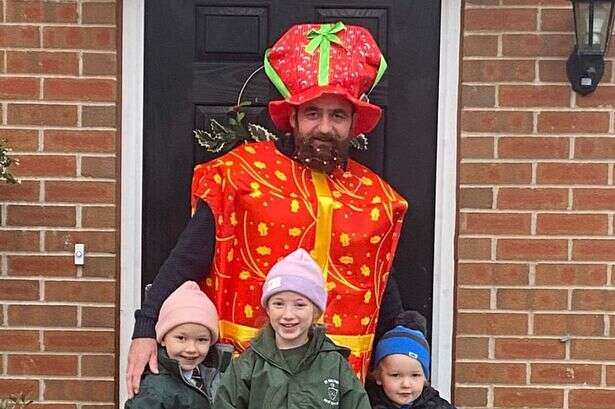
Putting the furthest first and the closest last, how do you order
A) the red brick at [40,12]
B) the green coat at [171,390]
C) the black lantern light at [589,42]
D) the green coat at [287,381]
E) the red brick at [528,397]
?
1. the red brick at [528,397]
2. the red brick at [40,12]
3. the black lantern light at [589,42]
4. the green coat at [171,390]
5. the green coat at [287,381]

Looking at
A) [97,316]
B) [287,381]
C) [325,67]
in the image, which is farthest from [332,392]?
[97,316]

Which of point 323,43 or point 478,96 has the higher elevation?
point 323,43

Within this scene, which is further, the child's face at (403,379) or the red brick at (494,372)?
the red brick at (494,372)

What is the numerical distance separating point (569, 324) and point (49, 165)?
201 centimetres

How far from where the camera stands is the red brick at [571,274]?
3.72 metres

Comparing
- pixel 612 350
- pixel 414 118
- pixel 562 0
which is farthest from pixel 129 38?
pixel 612 350

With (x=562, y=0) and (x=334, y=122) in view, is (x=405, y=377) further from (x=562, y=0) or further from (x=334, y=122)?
(x=562, y=0)

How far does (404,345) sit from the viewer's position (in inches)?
127

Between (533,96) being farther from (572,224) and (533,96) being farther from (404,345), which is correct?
(404,345)

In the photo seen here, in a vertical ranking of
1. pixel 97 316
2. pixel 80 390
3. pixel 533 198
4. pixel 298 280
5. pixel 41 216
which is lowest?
pixel 80 390

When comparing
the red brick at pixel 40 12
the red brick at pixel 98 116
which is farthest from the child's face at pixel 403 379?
the red brick at pixel 40 12

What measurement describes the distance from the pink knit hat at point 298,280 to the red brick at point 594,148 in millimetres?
1306

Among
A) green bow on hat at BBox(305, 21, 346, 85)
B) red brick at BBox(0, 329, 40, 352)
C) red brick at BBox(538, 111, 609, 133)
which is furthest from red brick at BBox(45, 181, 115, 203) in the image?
red brick at BBox(538, 111, 609, 133)

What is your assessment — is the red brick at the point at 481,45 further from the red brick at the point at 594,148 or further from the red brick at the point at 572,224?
the red brick at the point at 572,224
